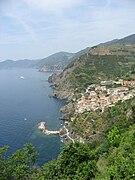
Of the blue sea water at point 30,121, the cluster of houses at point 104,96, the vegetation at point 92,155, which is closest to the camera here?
the vegetation at point 92,155

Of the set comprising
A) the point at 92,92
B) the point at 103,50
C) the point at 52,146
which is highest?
the point at 103,50

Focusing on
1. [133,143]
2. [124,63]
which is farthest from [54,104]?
[133,143]

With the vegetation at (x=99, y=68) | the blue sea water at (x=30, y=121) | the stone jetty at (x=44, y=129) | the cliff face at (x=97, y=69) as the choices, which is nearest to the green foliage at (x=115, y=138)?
the blue sea water at (x=30, y=121)

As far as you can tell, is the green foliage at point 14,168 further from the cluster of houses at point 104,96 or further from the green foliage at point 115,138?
the cluster of houses at point 104,96

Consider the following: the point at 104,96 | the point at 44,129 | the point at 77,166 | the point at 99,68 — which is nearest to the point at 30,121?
the point at 44,129

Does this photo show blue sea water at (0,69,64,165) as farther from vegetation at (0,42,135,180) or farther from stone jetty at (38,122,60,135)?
vegetation at (0,42,135,180)

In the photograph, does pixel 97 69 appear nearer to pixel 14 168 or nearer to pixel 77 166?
pixel 14 168

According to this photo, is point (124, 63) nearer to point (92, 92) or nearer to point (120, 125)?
→ point (92, 92)

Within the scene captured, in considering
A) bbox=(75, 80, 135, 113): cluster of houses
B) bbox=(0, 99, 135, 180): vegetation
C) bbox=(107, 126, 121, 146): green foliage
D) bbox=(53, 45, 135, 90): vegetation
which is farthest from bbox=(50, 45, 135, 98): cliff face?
bbox=(0, 99, 135, 180): vegetation
